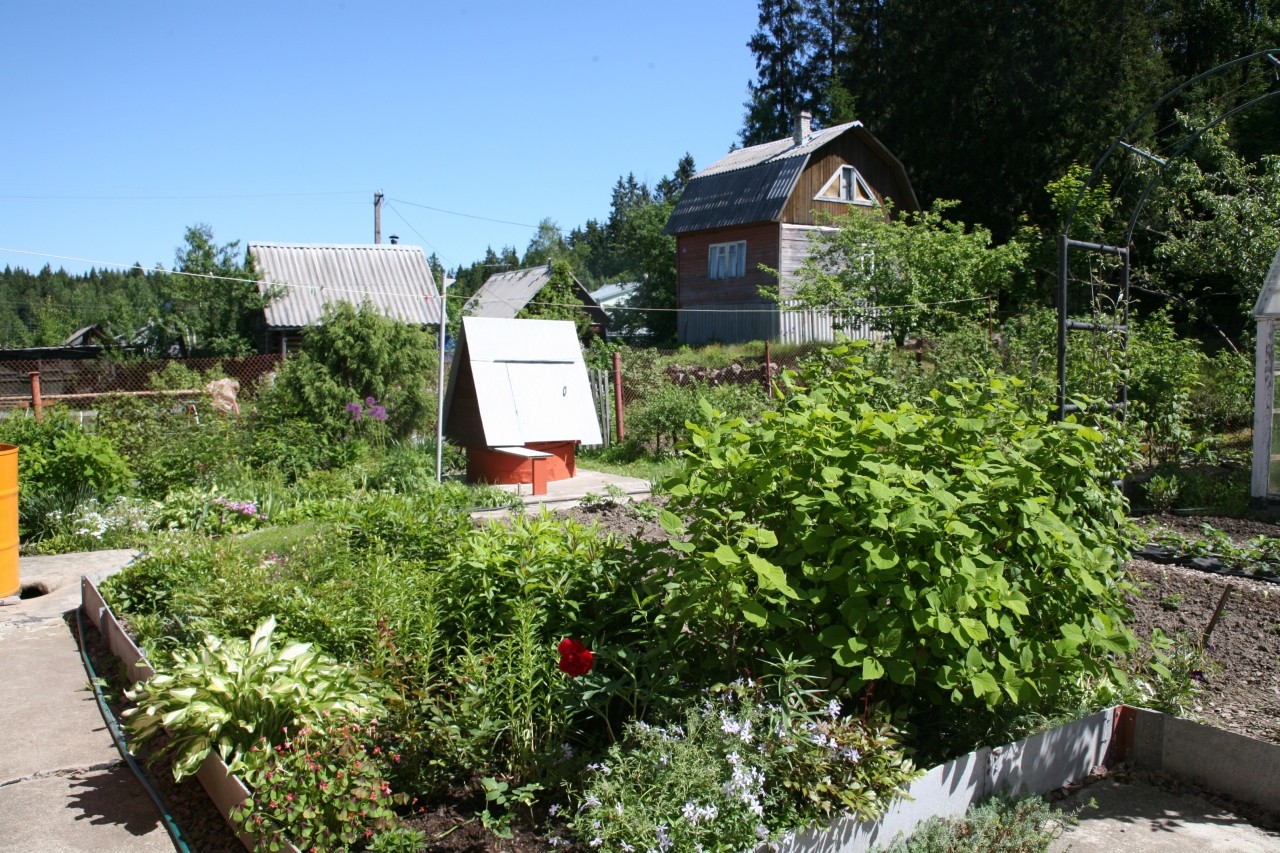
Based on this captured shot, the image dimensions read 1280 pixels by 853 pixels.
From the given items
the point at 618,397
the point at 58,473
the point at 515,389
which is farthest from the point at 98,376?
the point at 515,389

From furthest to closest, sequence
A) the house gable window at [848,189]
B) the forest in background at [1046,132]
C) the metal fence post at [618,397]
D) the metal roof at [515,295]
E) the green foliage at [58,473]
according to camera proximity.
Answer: the metal roof at [515,295] → the house gable window at [848,189] → the forest in background at [1046,132] → the metal fence post at [618,397] → the green foliage at [58,473]

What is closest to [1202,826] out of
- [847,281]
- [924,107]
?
[847,281]

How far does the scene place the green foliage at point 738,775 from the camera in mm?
2842

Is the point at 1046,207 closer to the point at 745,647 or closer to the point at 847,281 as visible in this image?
the point at 847,281

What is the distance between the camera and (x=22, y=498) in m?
8.92

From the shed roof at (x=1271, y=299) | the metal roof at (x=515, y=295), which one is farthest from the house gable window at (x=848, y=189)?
the shed roof at (x=1271, y=299)

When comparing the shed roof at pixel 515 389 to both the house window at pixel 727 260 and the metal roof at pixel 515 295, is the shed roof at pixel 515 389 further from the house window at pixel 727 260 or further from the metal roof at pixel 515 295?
Answer: the metal roof at pixel 515 295

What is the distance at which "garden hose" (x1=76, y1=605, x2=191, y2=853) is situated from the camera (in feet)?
11.4

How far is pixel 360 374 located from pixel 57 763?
9276mm

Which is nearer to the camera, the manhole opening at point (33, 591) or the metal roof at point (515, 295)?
the manhole opening at point (33, 591)

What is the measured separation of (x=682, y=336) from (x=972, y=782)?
30.2 metres

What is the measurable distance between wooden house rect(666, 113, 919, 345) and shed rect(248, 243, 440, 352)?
30.3 feet

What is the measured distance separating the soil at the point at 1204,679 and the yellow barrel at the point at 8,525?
1739 millimetres

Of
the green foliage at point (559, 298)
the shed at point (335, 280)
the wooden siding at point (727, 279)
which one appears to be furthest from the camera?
the green foliage at point (559, 298)
